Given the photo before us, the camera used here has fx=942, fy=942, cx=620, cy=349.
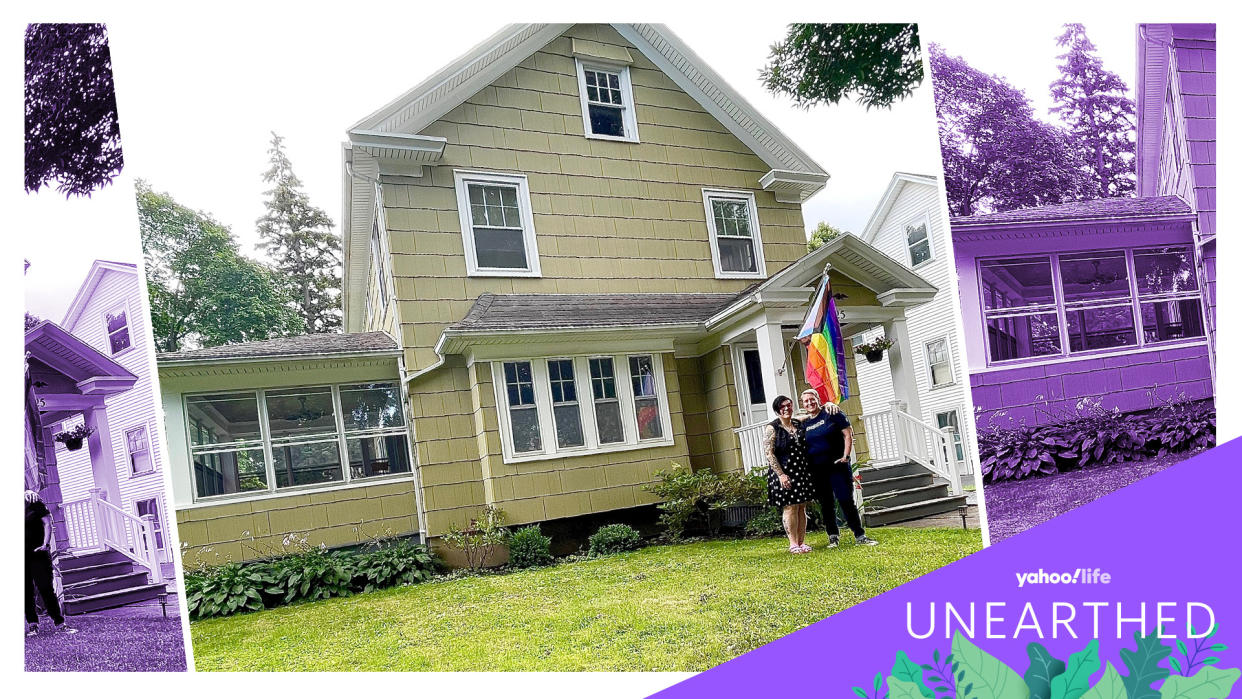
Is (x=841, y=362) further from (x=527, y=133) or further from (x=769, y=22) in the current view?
(x=527, y=133)

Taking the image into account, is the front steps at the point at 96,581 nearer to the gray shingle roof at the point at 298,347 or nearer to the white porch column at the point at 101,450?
the white porch column at the point at 101,450

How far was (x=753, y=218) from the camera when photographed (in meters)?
6.45

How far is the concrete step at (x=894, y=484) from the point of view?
596 centimetres

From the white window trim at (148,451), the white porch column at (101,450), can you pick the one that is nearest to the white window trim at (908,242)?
the white window trim at (148,451)

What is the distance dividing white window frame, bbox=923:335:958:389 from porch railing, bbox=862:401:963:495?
260 mm

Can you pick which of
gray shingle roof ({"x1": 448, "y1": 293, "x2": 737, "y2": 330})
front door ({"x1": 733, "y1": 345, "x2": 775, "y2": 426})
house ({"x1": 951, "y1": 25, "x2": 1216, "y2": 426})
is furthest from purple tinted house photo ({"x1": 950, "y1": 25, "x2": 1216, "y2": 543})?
gray shingle roof ({"x1": 448, "y1": 293, "x2": 737, "y2": 330})

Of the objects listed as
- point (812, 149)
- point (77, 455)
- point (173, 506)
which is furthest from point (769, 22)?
point (77, 455)

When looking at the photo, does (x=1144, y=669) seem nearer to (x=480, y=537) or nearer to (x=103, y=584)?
(x=480, y=537)

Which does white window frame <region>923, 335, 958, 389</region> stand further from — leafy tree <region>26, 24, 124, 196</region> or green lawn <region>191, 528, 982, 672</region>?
leafy tree <region>26, 24, 124, 196</region>

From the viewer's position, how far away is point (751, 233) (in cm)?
648

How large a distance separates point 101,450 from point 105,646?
123cm

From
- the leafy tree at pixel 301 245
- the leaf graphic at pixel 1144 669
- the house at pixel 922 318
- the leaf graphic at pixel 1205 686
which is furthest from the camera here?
the leafy tree at pixel 301 245

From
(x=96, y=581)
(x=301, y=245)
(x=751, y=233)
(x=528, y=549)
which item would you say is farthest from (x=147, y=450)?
(x=751, y=233)

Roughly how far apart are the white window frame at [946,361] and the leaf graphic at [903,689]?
6.19 ft
